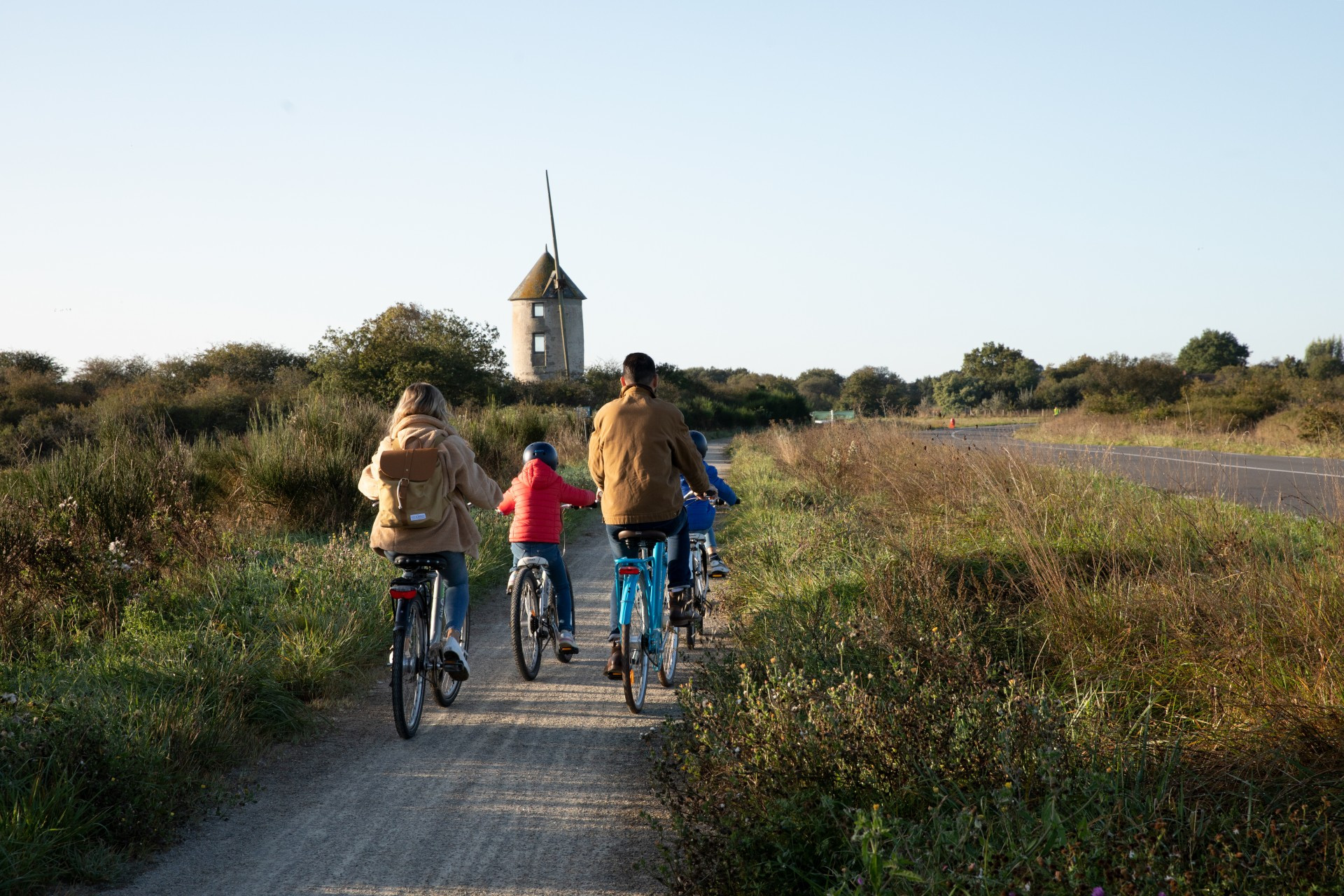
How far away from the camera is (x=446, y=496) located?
5402 millimetres

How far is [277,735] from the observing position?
518 cm

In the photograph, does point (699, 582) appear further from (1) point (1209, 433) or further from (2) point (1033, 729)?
(1) point (1209, 433)

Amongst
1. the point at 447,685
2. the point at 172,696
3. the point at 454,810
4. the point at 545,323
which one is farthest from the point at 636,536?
the point at 545,323

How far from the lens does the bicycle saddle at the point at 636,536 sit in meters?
5.66

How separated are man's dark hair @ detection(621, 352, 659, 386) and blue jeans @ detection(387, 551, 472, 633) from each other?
4.77 ft

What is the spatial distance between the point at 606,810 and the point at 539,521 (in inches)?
101

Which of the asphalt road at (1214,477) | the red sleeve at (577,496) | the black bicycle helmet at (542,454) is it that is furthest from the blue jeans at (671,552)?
the asphalt road at (1214,477)

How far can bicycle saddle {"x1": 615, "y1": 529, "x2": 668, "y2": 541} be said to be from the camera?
5.66 meters

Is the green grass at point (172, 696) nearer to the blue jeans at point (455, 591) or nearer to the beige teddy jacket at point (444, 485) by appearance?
the blue jeans at point (455, 591)

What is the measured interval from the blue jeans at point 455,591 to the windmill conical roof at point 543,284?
57.9 meters

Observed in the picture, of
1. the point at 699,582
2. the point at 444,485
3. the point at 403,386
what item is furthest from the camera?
the point at 403,386

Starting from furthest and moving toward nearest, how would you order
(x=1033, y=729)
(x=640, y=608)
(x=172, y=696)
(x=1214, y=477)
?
(x=1214, y=477) < (x=640, y=608) < (x=172, y=696) < (x=1033, y=729)

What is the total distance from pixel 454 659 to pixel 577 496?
57.1 inches

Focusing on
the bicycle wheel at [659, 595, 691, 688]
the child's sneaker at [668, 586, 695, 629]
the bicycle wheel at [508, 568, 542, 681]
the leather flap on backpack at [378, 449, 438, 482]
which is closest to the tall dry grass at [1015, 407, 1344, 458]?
the bicycle wheel at [659, 595, 691, 688]
